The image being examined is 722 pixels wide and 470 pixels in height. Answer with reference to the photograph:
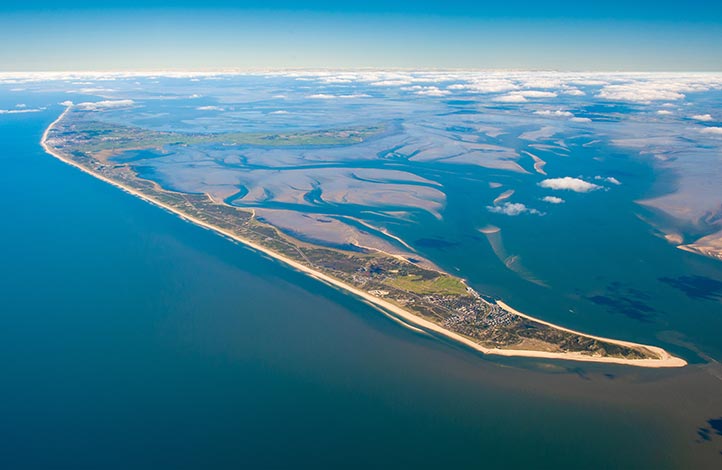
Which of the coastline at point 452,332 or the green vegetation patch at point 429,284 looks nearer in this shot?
the coastline at point 452,332

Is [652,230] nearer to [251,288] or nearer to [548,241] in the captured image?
[548,241]

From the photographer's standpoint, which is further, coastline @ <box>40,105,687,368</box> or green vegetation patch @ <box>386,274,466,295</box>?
green vegetation patch @ <box>386,274,466,295</box>

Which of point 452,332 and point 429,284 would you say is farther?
point 429,284

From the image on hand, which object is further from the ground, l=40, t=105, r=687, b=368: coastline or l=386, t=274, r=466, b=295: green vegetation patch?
l=386, t=274, r=466, b=295: green vegetation patch

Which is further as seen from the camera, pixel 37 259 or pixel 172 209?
pixel 172 209

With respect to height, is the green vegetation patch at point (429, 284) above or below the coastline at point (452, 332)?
above

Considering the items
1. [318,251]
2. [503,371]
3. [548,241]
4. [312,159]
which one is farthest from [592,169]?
[503,371]

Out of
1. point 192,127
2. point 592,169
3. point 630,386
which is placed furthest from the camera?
point 192,127

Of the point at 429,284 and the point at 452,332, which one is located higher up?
the point at 429,284
